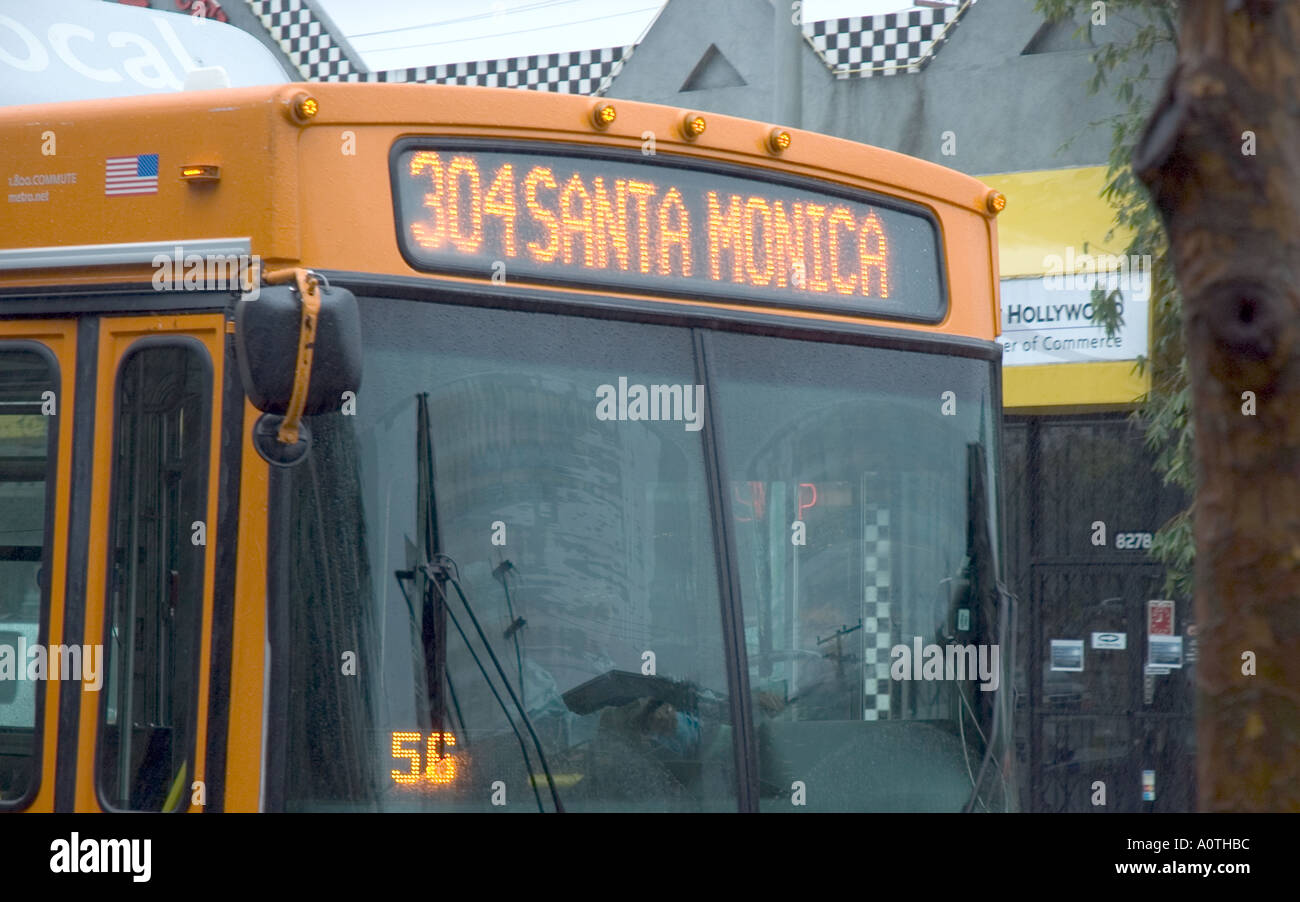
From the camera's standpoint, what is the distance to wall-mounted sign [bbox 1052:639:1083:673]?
1127cm

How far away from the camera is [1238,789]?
Result: 2.40m

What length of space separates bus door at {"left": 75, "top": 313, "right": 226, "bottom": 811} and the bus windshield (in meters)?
0.23

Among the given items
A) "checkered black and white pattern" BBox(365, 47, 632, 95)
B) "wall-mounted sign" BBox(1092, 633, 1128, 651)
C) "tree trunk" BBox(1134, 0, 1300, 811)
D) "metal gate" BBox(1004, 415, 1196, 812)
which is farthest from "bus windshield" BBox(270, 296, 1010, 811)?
→ "checkered black and white pattern" BBox(365, 47, 632, 95)

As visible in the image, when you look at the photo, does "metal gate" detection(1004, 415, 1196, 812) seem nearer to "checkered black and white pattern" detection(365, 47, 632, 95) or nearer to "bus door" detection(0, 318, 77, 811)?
"checkered black and white pattern" detection(365, 47, 632, 95)

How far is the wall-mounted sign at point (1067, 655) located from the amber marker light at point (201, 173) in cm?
867

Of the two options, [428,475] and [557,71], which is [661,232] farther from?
[557,71]

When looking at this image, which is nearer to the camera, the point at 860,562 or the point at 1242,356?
the point at 1242,356

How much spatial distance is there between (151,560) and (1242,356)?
2.23 meters

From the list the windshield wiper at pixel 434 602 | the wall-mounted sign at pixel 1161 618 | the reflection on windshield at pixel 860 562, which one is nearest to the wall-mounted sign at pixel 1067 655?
the wall-mounted sign at pixel 1161 618

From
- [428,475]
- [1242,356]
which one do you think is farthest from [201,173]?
[1242,356]

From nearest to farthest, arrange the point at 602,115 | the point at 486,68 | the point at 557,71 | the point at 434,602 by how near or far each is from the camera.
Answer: the point at 434,602 < the point at 602,115 < the point at 557,71 < the point at 486,68

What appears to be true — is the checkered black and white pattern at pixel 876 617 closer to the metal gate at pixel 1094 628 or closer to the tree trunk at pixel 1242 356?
the tree trunk at pixel 1242 356

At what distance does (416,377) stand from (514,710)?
71 centimetres

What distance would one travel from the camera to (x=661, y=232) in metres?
4.00
